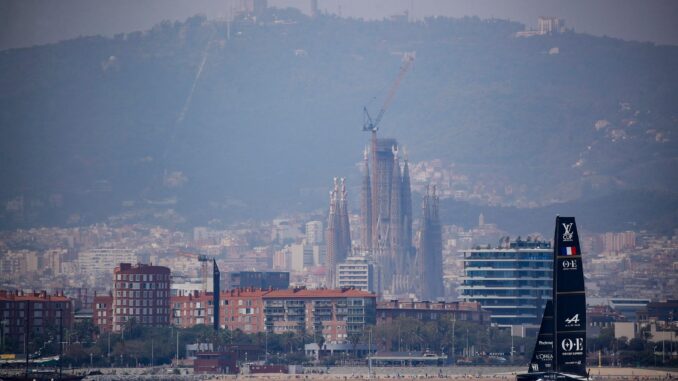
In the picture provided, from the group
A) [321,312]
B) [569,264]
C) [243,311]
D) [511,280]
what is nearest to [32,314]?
[243,311]

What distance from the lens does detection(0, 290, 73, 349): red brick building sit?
139625mm

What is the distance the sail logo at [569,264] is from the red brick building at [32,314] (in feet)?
307

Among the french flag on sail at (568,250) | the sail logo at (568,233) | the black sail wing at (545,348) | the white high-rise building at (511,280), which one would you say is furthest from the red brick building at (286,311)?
the sail logo at (568,233)

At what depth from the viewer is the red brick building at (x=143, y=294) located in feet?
502

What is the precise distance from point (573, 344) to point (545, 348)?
2.59 meters

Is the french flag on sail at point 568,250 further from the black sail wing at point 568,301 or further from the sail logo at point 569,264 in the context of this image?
the sail logo at point 569,264

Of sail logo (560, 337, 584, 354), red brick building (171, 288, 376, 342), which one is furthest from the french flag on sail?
red brick building (171, 288, 376, 342)

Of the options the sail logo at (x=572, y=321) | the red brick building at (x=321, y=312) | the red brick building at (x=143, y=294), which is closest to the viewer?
the sail logo at (x=572, y=321)

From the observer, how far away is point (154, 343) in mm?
129875

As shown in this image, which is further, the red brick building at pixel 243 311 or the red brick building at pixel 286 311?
the red brick building at pixel 243 311

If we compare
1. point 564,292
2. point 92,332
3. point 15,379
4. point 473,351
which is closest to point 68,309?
point 92,332

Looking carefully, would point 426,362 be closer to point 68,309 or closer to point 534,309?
point 534,309

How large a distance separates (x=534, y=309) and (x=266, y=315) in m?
21.9

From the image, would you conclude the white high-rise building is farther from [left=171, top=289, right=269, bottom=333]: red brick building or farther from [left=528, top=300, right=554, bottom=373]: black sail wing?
[left=528, top=300, right=554, bottom=373]: black sail wing
